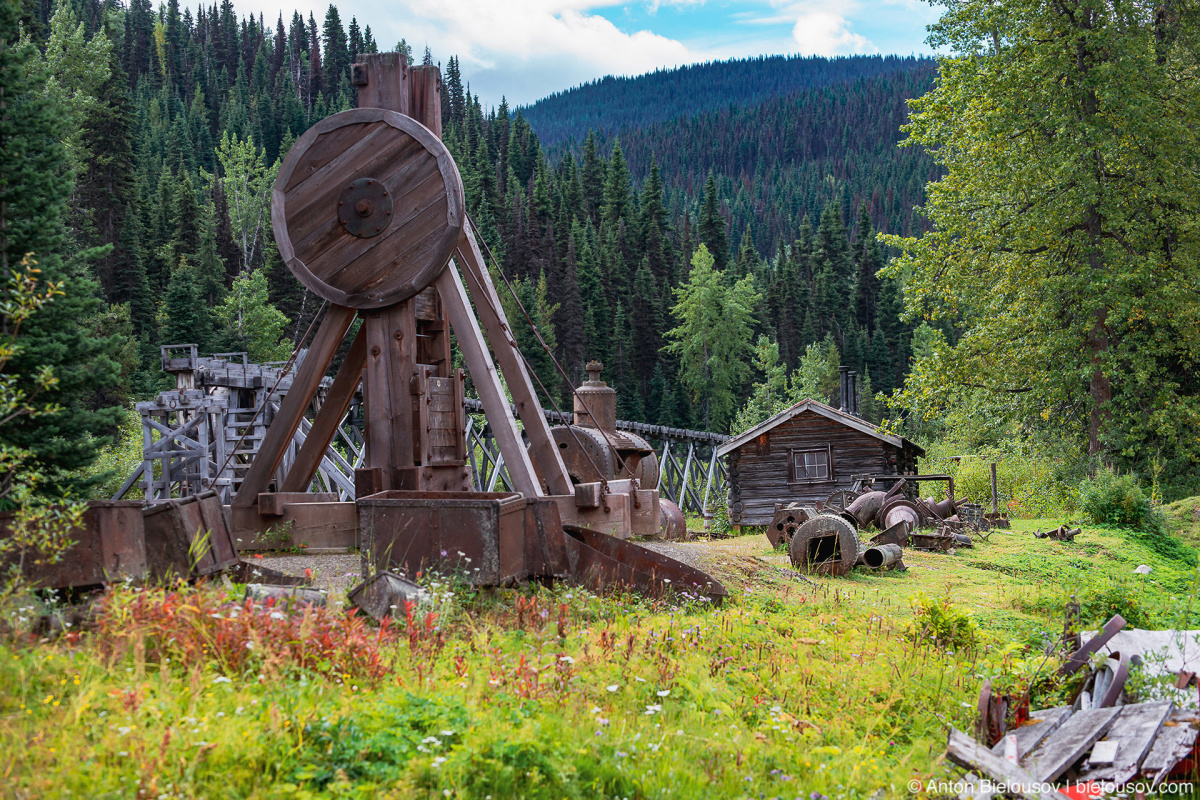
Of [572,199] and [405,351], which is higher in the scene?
[572,199]

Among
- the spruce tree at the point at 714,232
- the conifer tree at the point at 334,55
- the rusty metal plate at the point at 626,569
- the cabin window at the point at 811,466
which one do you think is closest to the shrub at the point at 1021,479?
the cabin window at the point at 811,466

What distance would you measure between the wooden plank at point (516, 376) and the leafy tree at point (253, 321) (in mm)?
41059

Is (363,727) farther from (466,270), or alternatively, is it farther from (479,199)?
(479,199)

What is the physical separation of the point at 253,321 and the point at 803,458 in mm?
31537

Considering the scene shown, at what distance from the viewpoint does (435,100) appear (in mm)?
8242

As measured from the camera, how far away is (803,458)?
28344 mm

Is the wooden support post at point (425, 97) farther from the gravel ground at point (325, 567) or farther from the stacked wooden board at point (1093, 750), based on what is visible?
the stacked wooden board at point (1093, 750)

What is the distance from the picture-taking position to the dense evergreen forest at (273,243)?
1880 inches

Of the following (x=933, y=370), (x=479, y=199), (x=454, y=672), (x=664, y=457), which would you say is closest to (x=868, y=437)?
(x=933, y=370)

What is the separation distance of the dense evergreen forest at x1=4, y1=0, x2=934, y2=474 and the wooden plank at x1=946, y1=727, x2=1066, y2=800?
17.1 metres

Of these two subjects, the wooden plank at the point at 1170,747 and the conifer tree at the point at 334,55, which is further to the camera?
the conifer tree at the point at 334,55

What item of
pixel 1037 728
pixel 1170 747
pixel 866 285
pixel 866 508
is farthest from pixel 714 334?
pixel 1170 747

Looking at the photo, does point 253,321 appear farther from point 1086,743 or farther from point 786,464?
point 1086,743

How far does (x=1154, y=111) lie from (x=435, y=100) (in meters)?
18.2
